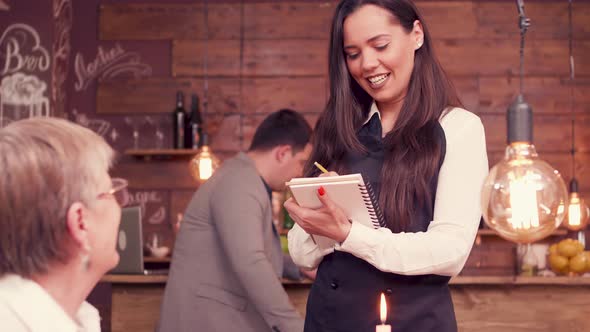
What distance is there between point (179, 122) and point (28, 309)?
188 inches

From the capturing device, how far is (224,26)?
241 inches

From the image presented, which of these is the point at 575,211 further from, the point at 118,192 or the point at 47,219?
the point at 47,219

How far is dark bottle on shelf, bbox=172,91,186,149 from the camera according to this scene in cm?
587

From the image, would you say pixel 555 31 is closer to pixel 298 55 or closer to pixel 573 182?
pixel 573 182

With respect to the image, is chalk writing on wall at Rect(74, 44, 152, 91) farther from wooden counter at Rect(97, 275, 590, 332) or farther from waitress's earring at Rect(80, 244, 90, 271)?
waitress's earring at Rect(80, 244, 90, 271)

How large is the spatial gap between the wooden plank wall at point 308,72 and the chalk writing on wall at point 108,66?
84 millimetres

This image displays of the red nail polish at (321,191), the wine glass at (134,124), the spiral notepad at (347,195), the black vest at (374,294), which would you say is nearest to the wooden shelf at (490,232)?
the wine glass at (134,124)

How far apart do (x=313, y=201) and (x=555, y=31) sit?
15.7 feet

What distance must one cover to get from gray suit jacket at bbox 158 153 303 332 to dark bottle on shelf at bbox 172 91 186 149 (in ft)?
9.17

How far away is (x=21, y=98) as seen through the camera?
A: 5328mm

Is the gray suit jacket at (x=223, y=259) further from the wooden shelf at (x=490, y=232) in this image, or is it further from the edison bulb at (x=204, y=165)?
the wooden shelf at (x=490, y=232)

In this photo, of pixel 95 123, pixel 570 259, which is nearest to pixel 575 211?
pixel 570 259

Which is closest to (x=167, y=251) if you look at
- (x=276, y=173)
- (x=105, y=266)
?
(x=276, y=173)

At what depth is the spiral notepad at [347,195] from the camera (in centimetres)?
173
